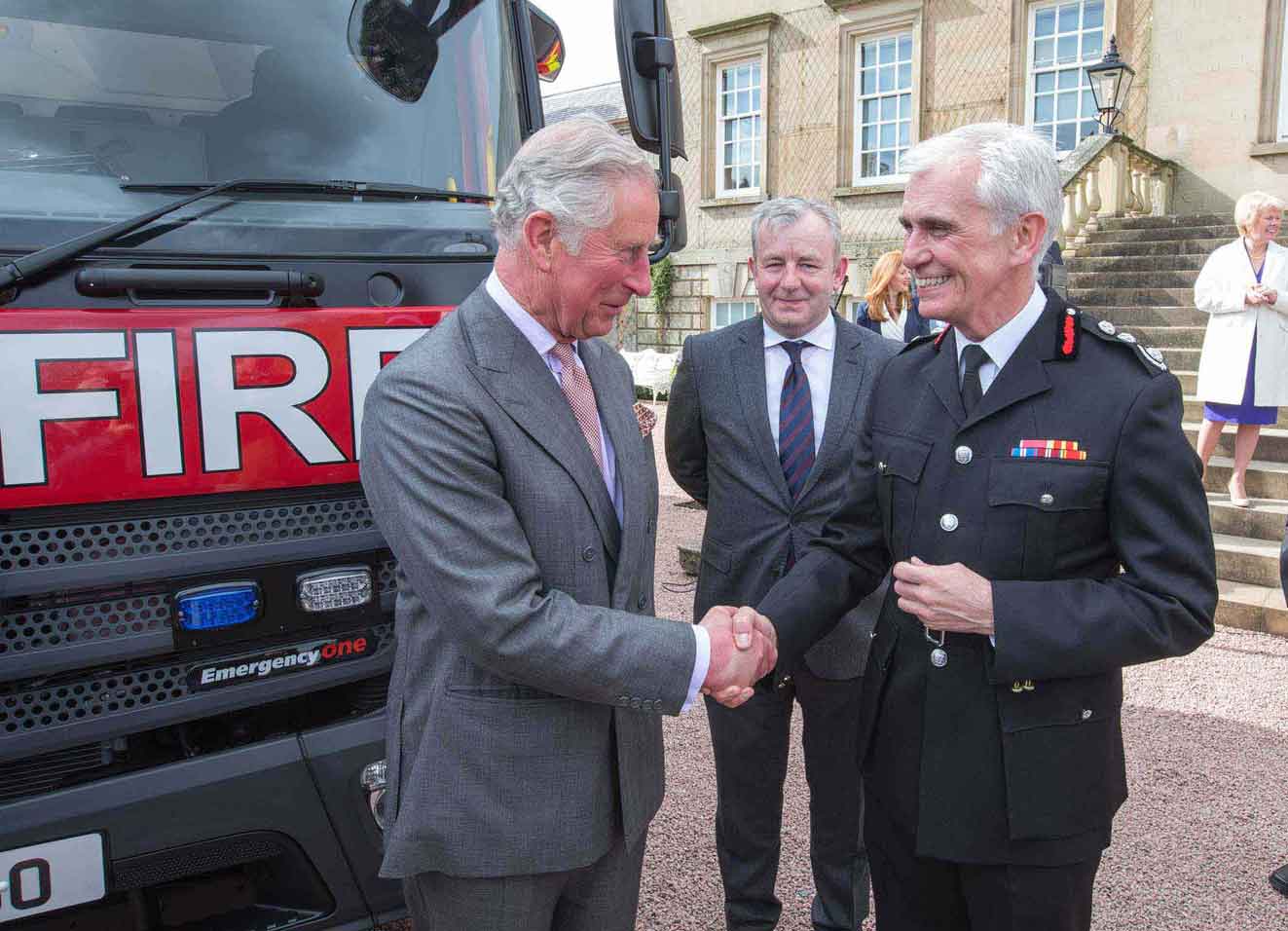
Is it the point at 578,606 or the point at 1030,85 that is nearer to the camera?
the point at 578,606

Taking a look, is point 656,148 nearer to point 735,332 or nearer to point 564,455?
point 735,332

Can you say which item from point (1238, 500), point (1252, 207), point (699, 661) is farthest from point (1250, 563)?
point (699, 661)

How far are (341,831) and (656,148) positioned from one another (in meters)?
1.96

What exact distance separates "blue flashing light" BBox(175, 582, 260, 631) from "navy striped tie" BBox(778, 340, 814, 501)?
55.5 inches

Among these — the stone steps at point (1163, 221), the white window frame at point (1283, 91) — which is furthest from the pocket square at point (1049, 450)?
the white window frame at point (1283, 91)

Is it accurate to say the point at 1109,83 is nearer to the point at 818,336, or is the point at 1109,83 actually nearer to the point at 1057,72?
the point at 1057,72

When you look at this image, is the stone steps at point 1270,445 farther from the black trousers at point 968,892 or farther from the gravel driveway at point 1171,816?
the black trousers at point 968,892

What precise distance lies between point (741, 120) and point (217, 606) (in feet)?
55.3

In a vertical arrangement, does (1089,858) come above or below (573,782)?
below

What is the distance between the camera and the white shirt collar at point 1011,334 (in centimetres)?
188

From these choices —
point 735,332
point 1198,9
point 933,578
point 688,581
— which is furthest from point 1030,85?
point 933,578

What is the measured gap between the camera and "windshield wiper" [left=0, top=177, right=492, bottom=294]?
1995 millimetres

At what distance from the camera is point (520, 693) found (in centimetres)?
174

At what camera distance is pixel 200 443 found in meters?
2.10
